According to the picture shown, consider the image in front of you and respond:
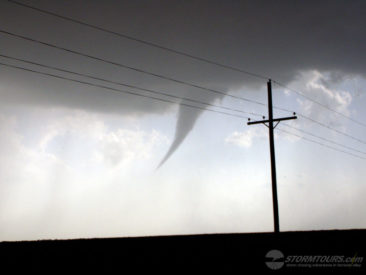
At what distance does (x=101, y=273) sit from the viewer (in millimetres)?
15766

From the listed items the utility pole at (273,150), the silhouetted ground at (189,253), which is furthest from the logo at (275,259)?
the utility pole at (273,150)

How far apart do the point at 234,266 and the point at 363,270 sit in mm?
4959

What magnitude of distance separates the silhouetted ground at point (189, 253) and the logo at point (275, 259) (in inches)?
1.6

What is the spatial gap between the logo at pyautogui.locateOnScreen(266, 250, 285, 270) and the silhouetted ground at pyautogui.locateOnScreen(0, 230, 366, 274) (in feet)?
0.13

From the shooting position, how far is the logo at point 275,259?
54.5 ft

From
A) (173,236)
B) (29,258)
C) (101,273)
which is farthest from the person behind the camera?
(173,236)

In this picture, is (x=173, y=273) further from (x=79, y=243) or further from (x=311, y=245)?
(x=311, y=245)

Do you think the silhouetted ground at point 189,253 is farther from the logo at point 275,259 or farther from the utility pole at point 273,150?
the utility pole at point 273,150

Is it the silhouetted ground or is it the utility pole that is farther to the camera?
the utility pole

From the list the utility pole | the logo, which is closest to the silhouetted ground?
the logo

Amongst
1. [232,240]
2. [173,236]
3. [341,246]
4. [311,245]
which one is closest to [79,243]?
[173,236]

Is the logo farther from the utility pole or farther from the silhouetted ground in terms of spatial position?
the utility pole

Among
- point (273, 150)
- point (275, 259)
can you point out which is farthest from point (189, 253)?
point (273, 150)

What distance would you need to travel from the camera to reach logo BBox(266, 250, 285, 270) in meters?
16.6
